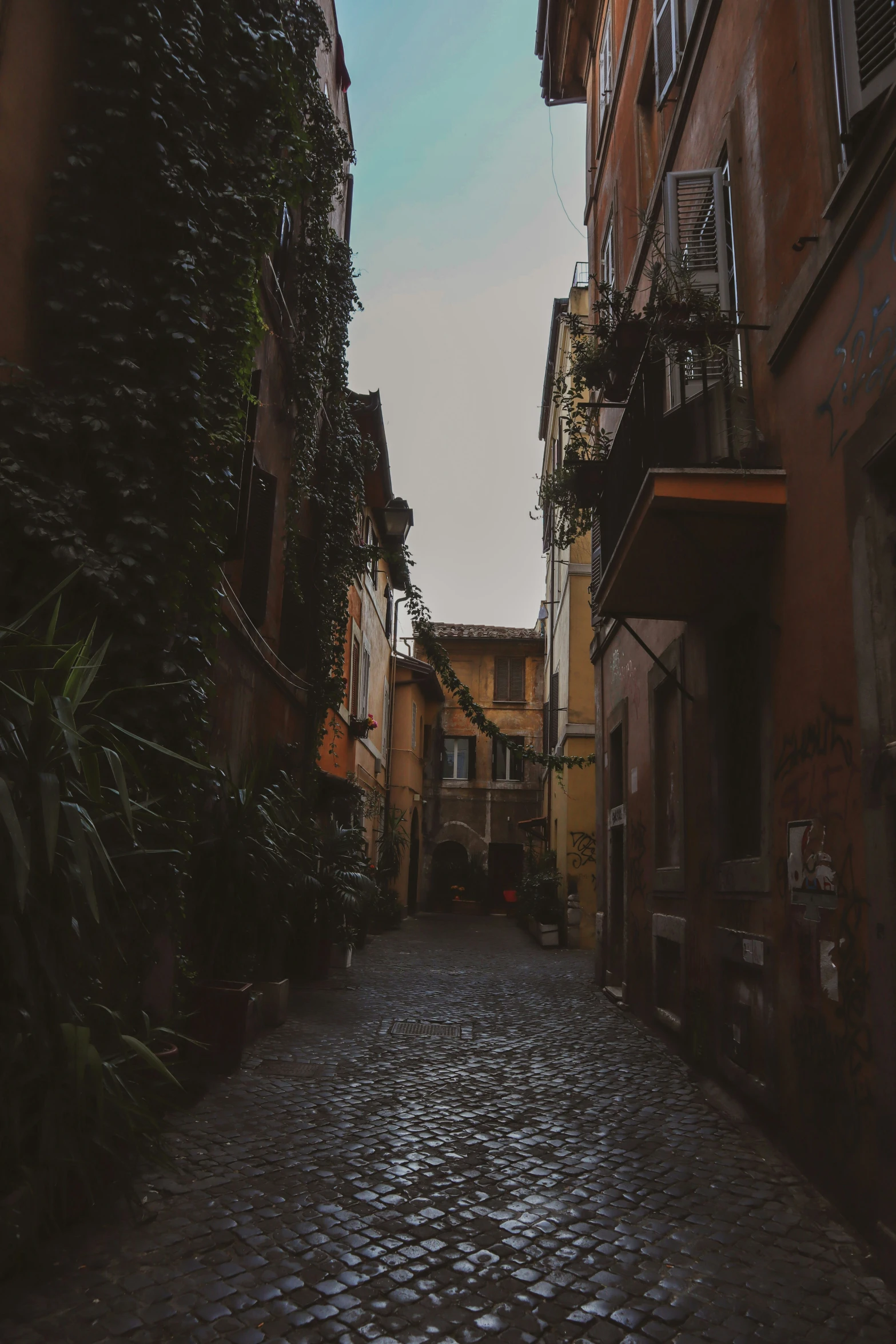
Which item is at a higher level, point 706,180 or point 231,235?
point 706,180

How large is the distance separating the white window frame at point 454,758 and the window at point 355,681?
560 inches

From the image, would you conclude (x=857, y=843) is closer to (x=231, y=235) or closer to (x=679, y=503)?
(x=679, y=503)

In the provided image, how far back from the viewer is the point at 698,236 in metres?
6.59

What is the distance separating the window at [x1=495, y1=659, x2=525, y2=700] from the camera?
33.2 metres

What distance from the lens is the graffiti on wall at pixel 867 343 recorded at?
380cm

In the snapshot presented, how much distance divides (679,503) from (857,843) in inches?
86.2

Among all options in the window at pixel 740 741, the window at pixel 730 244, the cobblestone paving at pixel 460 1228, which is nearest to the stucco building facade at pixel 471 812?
the window at pixel 740 741

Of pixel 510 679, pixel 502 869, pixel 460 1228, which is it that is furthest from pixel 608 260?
pixel 502 869

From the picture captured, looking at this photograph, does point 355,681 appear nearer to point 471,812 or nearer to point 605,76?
point 605,76

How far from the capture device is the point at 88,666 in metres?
3.45

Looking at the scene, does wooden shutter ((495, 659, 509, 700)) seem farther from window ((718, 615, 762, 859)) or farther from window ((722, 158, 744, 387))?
window ((722, 158, 744, 387))

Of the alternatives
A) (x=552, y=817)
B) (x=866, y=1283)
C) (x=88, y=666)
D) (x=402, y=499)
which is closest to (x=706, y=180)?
(x=88, y=666)

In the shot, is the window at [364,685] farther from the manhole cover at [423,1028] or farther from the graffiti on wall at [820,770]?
the graffiti on wall at [820,770]

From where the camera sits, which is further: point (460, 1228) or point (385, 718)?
point (385, 718)
